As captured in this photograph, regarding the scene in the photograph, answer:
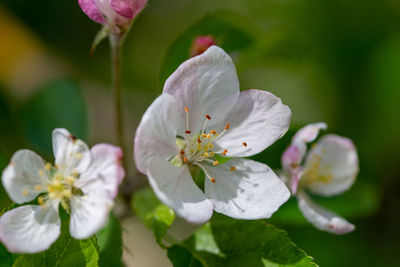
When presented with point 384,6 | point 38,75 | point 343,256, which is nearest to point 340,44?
point 384,6

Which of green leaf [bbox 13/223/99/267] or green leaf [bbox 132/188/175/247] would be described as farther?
green leaf [bbox 132/188/175/247]

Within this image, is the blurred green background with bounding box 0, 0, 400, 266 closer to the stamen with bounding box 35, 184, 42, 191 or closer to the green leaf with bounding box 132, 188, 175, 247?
the green leaf with bounding box 132, 188, 175, 247

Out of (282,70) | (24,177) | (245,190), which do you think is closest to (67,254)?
(24,177)

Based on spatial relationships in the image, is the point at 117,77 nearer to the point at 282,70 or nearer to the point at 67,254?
the point at 67,254

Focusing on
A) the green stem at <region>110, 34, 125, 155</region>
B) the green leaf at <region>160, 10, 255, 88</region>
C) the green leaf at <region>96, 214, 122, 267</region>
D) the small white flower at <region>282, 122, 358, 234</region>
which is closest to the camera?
the green leaf at <region>96, 214, 122, 267</region>

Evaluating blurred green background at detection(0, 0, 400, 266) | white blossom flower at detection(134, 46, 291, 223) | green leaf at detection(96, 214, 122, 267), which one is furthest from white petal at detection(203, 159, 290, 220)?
blurred green background at detection(0, 0, 400, 266)
